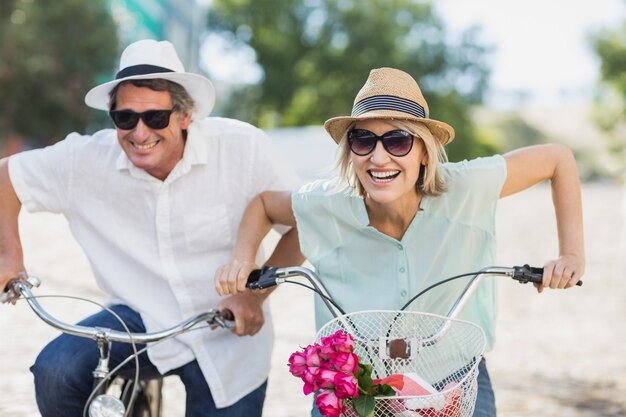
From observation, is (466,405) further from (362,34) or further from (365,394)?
(362,34)

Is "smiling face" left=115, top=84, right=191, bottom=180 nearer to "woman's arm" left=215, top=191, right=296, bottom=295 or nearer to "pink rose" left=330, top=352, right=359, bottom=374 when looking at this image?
"woman's arm" left=215, top=191, right=296, bottom=295

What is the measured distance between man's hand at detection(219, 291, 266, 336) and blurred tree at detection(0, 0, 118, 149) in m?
24.3

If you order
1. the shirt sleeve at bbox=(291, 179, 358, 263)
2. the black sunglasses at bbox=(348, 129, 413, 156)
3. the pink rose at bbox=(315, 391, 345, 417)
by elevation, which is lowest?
the pink rose at bbox=(315, 391, 345, 417)

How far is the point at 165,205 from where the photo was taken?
370cm

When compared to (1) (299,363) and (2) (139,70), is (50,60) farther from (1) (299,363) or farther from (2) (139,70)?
(1) (299,363)

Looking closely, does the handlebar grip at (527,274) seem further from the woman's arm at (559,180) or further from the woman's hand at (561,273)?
the woman's arm at (559,180)

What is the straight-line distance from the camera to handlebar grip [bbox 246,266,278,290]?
312 cm

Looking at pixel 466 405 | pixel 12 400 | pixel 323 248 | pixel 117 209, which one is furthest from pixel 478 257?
pixel 12 400

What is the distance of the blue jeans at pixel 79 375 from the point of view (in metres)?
3.42

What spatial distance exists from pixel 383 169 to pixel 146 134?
1011 millimetres

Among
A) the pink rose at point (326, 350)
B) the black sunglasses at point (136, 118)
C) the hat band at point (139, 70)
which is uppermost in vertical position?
the hat band at point (139, 70)

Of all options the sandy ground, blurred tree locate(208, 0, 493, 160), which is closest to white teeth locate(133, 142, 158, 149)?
the sandy ground

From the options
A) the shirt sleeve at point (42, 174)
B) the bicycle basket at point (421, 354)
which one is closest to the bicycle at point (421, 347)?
the bicycle basket at point (421, 354)

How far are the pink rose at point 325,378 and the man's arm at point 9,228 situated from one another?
5.15 feet
